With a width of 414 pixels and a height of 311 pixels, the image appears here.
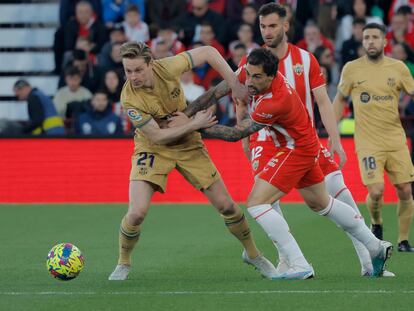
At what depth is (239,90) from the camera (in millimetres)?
9805

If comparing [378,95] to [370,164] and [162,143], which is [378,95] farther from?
[162,143]

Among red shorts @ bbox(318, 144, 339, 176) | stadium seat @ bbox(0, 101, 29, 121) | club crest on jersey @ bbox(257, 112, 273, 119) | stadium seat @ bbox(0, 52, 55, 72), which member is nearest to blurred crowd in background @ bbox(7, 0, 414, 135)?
stadium seat @ bbox(0, 52, 55, 72)

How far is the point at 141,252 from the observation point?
1247cm

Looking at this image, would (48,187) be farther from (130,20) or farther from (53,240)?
(53,240)

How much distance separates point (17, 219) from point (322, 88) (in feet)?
23.4

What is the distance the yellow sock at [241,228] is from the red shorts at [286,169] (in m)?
0.51

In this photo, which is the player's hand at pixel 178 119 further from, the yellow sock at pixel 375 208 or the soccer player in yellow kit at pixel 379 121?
the yellow sock at pixel 375 208

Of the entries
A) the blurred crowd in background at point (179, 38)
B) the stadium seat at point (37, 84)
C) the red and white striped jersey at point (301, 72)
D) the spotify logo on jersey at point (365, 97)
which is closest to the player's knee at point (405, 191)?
the spotify logo on jersey at point (365, 97)

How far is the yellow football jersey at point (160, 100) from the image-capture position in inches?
382

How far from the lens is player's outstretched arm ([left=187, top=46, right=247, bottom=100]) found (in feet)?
32.0

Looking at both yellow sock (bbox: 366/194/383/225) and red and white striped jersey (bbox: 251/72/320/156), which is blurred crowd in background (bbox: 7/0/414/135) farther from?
red and white striped jersey (bbox: 251/72/320/156)

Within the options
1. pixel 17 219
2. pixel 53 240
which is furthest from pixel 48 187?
pixel 53 240

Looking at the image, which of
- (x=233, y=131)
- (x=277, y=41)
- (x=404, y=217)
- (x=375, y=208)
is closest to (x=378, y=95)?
(x=375, y=208)

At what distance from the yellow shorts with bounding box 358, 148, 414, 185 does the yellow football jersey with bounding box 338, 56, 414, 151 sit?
0.07m
